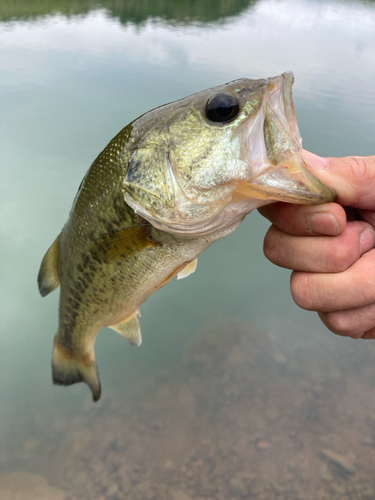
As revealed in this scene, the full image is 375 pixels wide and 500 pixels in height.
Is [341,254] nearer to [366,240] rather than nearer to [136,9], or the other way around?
[366,240]

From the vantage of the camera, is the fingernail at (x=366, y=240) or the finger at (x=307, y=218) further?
the fingernail at (x=366, y=240)

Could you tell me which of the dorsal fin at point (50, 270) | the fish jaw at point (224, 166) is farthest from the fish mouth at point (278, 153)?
the dorsal fin at point (50, 270)

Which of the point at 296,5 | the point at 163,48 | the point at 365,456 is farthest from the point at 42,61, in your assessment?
the point at 296,5

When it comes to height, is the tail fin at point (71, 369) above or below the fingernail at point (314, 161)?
below

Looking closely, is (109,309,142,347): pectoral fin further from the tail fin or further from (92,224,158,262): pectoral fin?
(92,224,158,262): pectoral fin

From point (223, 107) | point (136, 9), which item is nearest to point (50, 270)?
point (223, 107)

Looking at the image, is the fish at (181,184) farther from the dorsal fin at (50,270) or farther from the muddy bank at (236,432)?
the muddy bank at (236,432)
